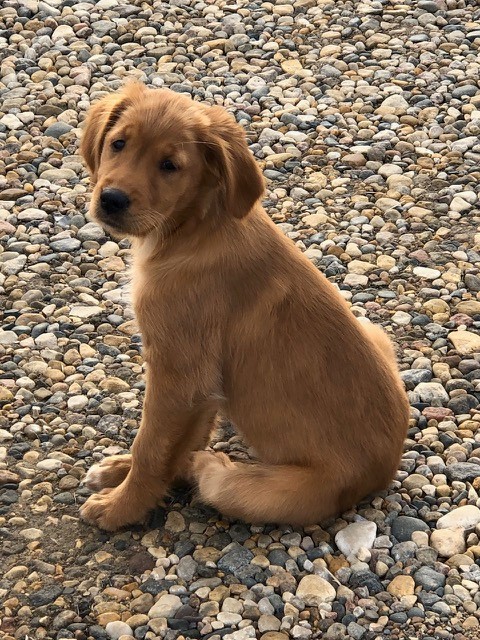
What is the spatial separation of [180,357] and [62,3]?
18.7 ft

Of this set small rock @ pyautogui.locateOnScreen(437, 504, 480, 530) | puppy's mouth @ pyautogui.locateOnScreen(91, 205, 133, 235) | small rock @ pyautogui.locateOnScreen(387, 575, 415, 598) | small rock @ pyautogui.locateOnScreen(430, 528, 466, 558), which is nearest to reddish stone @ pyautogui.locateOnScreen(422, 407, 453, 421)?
small rock @ pyautogui.locateOnScreen(437, 504, 480, 530)

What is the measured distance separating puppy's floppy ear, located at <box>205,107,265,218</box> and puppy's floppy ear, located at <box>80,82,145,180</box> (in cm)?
42

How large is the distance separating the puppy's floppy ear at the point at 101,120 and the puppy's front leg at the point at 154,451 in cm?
107

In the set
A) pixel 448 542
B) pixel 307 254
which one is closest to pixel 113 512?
pixel 448 542

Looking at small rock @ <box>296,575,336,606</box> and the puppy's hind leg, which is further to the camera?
the puppy's hind leg

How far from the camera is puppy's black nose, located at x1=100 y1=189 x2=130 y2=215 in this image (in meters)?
4.38

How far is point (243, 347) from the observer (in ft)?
15.2

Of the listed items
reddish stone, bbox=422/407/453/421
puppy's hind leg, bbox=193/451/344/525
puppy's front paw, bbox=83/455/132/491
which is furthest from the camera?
reddish stone, bbox=422/407/453/421

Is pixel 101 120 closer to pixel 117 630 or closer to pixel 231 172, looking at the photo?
pixel 231 172

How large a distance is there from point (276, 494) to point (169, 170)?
1463 mm

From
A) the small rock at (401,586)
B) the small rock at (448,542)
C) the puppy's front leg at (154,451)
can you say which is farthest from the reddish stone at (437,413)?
the puppy's front leg at (154,451)

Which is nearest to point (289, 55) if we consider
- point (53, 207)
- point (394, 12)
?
point (394, 12)

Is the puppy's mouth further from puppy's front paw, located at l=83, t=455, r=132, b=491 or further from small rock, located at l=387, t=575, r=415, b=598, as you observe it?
small rock, located at l=387, t=575, r=415, b=598

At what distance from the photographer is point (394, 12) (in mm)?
9227
